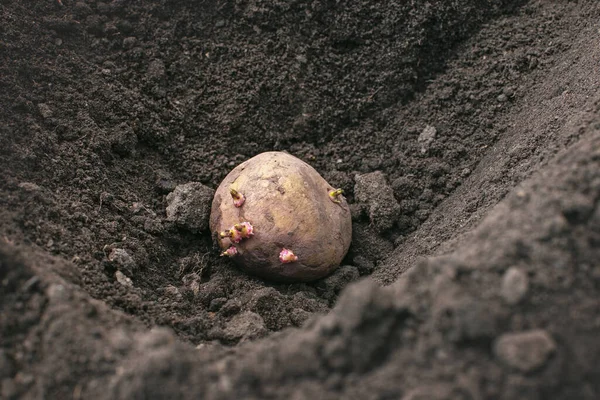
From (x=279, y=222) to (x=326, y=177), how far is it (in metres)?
0.88

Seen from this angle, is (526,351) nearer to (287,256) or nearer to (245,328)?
(245,328)

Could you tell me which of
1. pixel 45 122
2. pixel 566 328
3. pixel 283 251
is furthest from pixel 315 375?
pixel 45 122

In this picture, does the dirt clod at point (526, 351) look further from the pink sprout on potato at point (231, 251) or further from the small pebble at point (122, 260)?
the small pebble at point (122, 260)

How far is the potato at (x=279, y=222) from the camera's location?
10.6 ft

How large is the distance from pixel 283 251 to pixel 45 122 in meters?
1.61

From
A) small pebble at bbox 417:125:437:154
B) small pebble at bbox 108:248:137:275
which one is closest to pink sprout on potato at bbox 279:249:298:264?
small pebble at bbox 108:248:137:275

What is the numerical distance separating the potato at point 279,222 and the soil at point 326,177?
0.50ft

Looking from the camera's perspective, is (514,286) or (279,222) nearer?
(514,286)

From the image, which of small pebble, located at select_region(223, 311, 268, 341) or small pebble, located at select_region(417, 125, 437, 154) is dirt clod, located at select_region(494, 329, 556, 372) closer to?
small pebble, located at select_region(223, 311, 268, 341)

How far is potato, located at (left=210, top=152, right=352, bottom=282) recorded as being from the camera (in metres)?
3.25

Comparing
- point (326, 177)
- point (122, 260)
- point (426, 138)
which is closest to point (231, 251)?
point (122, 260)

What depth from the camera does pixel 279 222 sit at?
10.6ft

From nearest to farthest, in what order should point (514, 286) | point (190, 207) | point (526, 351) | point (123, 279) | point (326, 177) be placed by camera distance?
point (526, 351) < point (514, 286) < point (123, 279) < point (190, 207) < point (326, 177)

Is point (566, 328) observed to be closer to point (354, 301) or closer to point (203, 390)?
point (354, 301)
